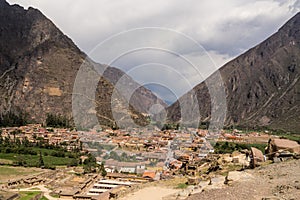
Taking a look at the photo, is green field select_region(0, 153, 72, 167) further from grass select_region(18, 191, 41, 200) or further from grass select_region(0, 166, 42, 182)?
grass select_region(18, 191, 41, 200)

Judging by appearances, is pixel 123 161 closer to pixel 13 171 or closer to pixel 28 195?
pixel 28 195

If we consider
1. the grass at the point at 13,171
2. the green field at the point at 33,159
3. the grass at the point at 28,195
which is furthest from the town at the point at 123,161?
the grass at the point at 13,171

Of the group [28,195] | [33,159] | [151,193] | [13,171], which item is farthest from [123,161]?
A: [151,193]

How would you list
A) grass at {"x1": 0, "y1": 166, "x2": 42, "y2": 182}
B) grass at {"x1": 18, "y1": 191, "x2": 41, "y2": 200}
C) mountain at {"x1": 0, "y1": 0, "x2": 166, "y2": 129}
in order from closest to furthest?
grass at {"x1": 18, "y1": 191, "x2": 41, "y2": 200} → grass at {"x1": 0, "y1": 166, "x2": 42, "y2": 182} → mountain at {"x1": 0, "y1": 0, "x2": 166, "y2": 129}

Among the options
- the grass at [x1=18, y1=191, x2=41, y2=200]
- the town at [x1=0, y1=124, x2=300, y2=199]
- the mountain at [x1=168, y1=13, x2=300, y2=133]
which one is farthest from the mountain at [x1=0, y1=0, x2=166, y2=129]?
the grass at [x1=18, y1=191, x2=41, y2=200]

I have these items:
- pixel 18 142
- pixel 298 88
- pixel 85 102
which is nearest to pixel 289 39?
pixel 298 88

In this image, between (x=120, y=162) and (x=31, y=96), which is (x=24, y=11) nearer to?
(x=31, y=96)

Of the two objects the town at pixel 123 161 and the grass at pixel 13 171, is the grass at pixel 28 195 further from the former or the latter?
the grass at pixel 13 171
